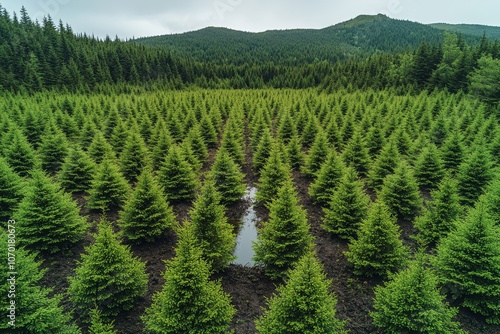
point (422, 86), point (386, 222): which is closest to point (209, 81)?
point (422, 86)

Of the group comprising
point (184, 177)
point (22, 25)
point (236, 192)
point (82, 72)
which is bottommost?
point (236, 192)

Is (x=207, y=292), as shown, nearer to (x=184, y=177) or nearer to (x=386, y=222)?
(x=386, y=222)

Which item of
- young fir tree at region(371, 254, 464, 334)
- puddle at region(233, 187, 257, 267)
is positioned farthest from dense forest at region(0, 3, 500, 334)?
puddle at region(233, 187, 257, 267)

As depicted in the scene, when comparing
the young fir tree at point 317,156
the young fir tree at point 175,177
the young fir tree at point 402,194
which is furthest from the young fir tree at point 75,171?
the young fir tree at point 402,194

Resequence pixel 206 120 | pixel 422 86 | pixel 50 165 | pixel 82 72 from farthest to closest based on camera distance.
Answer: pixel 82 72 → pixel 422 86 → pixel 206 120 → pixel 50 165

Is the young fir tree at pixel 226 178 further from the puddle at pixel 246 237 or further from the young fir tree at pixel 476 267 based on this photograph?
the young fir tree at pixel 476 267

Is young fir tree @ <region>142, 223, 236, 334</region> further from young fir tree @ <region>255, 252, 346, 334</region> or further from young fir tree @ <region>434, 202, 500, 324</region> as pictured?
young fir tree @ <region>434, 202, 500, 324</region>
